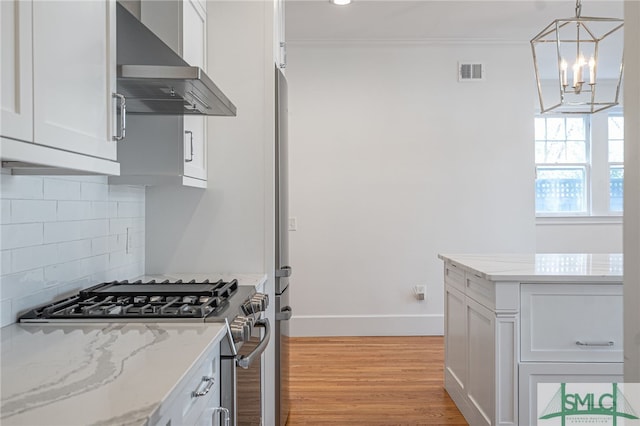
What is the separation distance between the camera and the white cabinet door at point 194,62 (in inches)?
89.1

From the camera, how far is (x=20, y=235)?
1.60m

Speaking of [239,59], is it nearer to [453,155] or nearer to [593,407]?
[593,407]

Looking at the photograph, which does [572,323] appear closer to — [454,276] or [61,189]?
[454,276]

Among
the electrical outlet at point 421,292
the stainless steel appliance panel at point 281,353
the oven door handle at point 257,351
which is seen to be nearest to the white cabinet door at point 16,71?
the oven door handle at point 257,351

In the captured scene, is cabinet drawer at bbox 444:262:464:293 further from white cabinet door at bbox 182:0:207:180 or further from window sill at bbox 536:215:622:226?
window sill at bbox 536:215:622:226

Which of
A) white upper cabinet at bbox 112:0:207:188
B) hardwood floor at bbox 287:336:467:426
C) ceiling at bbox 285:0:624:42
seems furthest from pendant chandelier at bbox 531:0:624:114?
white upper cabinet at bbox 112:0:207:188

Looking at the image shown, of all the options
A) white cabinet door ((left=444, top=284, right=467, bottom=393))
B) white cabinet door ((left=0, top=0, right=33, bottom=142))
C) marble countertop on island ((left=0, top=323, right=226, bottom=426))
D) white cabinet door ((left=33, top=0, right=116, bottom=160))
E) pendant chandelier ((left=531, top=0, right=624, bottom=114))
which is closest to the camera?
marble countertop on island ((left=0, top=323, right=226, bottom=426))

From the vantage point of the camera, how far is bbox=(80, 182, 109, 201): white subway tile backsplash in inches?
79.6

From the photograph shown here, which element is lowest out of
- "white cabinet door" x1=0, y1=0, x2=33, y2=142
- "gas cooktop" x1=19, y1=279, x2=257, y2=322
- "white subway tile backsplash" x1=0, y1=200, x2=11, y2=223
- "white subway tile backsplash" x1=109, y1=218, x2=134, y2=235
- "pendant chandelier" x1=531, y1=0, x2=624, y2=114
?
"gas cooktop" x1=19, y1=279, x2=257, y2=322

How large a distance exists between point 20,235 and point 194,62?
3.79ft

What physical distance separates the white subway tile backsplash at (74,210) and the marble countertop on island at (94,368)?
0.45 metres

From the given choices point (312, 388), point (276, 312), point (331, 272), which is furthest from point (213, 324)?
point (331, 272)

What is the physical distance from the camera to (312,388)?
3.59 m

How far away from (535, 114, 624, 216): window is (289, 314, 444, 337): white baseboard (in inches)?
86.9
